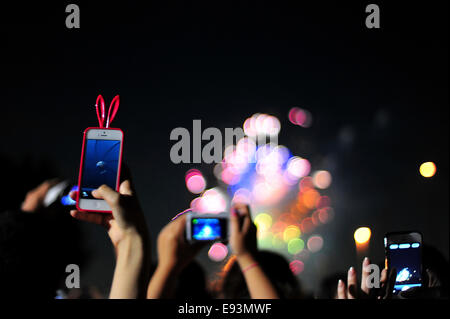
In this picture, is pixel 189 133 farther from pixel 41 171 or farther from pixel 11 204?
pixel 11 204

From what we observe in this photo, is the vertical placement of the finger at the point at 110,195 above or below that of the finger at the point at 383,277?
above

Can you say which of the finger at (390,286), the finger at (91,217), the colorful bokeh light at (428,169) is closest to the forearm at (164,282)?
the finger at (91,217)

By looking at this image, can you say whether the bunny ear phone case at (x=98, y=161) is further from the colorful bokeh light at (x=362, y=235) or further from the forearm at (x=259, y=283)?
the colorful bokeh light at (x=362, y=235)

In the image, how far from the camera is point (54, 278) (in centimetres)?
76

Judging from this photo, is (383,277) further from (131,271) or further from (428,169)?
(428,169)

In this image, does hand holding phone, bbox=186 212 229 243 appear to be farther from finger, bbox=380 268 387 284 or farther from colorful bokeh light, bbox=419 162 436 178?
colorful bokeh light, bbox=419 162 436 178

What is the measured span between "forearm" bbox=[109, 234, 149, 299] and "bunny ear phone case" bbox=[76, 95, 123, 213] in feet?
0.94

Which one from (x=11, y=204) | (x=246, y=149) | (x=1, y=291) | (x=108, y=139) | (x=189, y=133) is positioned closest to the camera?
(x=1, y=291)

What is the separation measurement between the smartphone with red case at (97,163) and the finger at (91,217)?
0.03 metres

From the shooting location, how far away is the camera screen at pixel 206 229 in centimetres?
86
